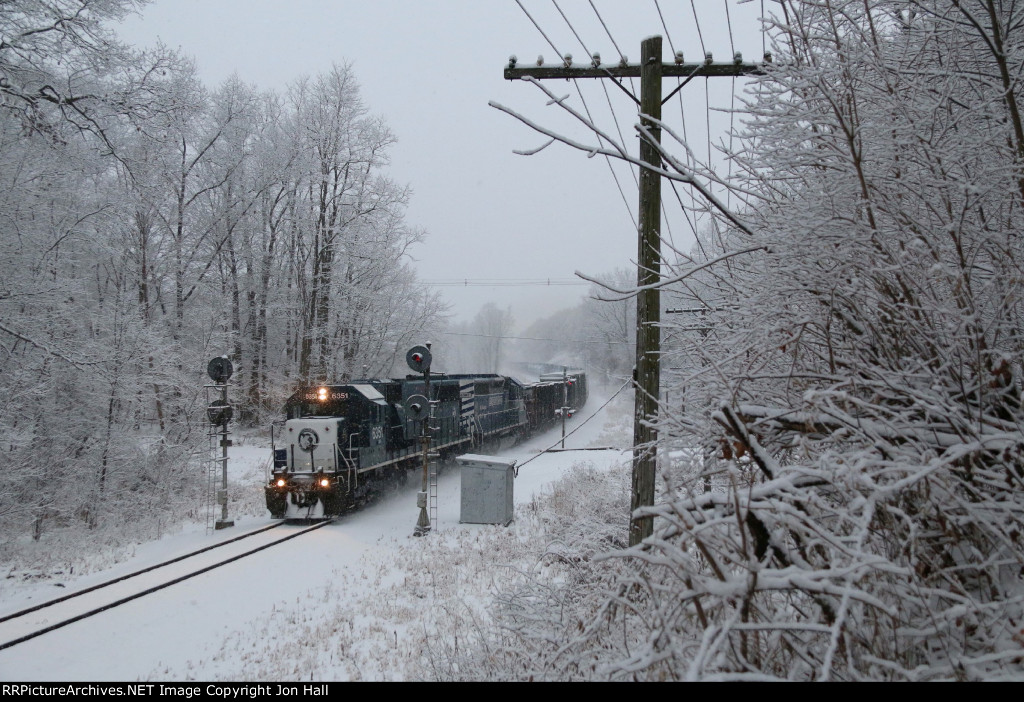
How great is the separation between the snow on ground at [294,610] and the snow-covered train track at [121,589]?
0.60ft

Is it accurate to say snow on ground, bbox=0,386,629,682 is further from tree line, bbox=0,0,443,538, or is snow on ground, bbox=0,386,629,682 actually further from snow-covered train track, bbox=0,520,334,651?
tree line, bbox=0,0,443,538

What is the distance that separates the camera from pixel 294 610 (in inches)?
324

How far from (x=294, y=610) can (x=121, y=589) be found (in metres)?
3.05

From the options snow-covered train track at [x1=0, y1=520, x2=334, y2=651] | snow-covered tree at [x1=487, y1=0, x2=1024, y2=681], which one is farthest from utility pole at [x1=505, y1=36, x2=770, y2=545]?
snow-covered train track at [x1=0, y1=520, x2=334, y2=651]

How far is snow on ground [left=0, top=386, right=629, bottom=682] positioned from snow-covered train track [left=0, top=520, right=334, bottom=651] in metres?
0.18

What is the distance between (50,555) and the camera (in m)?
11.4

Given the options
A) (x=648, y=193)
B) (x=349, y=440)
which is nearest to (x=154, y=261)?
(x=349, y=440)

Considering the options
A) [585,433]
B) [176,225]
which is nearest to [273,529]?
[176,225]

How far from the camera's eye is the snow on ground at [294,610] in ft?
20.9

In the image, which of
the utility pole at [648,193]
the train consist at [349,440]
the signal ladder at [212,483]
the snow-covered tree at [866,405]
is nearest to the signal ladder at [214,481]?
the signal ladder at [212,483]

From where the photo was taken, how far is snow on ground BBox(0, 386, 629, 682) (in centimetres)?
637

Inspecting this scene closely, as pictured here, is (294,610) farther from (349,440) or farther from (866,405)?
(866,405)

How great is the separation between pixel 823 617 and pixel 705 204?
79.8 inches
